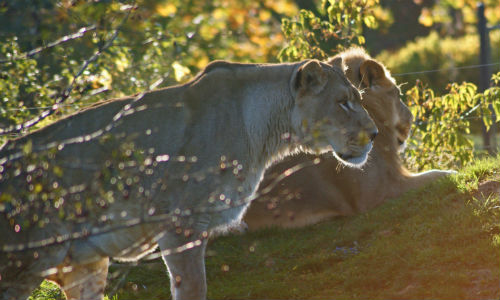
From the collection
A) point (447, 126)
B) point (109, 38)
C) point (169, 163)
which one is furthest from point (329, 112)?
point (447, 126)

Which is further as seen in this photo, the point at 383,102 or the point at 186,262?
the point at 383,102

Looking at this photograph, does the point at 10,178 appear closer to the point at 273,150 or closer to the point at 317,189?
the point at 273,150

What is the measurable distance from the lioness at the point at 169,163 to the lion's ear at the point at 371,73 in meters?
2.85

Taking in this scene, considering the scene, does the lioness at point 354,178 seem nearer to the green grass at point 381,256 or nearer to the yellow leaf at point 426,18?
the green grass at point 381,256

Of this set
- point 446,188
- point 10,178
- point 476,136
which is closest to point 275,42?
point 446,188

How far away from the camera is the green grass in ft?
19.8

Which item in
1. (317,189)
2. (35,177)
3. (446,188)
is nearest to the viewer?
(35,177)

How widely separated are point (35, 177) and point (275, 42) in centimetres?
748

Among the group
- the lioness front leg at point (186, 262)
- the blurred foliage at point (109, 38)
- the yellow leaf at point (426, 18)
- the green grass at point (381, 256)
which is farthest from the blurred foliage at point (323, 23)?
the yellow leaf at point (426, 18)

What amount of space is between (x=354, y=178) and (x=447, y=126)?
1860mm

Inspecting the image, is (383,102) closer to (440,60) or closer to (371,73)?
(371,73)

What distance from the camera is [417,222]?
23.7 ft

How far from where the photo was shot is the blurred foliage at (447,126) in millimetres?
9617

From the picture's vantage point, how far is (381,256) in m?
6.68
